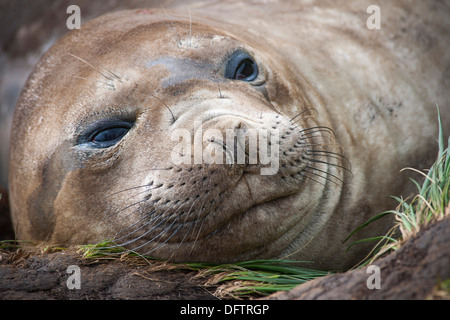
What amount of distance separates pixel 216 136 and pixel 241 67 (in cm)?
81

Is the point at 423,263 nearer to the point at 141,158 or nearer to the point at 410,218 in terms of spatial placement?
the point at 410,218

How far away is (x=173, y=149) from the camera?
2836mm

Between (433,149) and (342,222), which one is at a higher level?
(433,149)

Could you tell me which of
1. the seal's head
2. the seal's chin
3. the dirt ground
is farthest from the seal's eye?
the dirt ground

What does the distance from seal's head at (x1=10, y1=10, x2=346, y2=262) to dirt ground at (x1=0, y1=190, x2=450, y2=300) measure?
0.53 feet

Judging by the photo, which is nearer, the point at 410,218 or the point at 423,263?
the point at 423,263

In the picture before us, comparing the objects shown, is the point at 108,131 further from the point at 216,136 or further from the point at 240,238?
the point at 240,238

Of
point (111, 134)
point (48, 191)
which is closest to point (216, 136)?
point (111, 134)

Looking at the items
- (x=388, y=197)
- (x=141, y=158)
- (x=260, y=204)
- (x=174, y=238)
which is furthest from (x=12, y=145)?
(x=388, y=197)

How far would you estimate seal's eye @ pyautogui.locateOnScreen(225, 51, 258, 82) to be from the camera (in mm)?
3297

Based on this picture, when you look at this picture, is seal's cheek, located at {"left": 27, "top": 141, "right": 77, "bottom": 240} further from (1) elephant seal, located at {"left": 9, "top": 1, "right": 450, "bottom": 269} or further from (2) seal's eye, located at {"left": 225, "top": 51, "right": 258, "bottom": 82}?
(2) seal's eye, located at {"left": 225, "top": 51, "right": 258, "bottom": 82}
